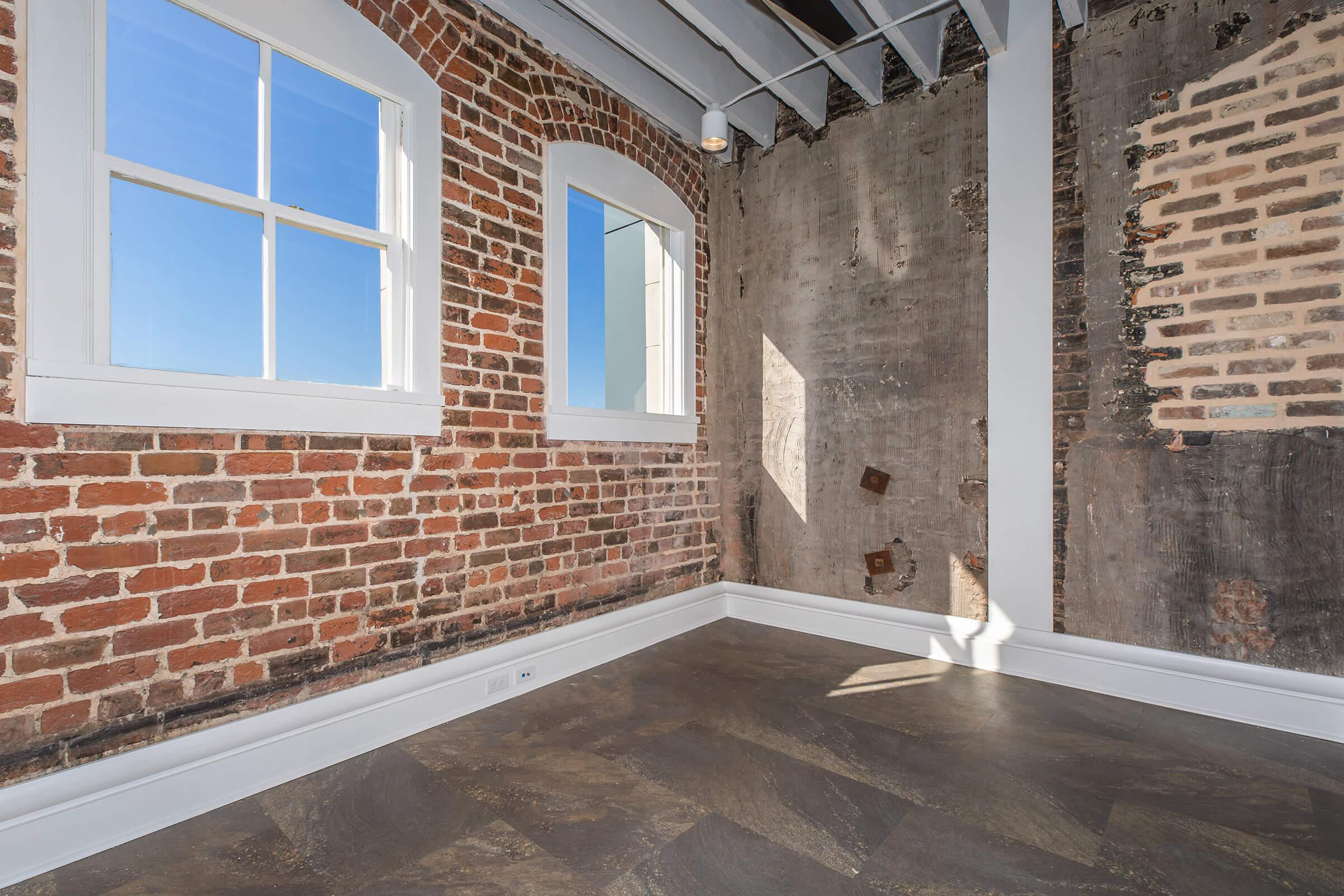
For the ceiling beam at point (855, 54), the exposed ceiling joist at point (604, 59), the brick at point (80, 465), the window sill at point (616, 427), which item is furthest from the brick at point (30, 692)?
the ceiling beam at point (855, 54)

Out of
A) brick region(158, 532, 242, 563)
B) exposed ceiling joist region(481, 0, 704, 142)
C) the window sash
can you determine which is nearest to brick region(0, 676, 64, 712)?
brick region(158, 532, 242, 563)

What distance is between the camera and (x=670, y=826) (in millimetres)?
1951

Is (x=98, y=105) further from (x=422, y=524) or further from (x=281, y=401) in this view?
(x=422, y=524)

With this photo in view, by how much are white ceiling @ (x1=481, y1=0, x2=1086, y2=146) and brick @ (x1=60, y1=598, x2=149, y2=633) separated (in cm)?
282

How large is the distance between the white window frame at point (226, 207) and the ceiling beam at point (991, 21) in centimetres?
252

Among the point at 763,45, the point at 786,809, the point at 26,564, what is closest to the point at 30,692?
the point at 26,564

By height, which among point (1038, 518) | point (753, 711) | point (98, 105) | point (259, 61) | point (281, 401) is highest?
point (259, 61)

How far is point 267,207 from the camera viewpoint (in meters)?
2.30

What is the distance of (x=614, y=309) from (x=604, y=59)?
53.1 inches

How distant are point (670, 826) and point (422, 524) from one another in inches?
60.1

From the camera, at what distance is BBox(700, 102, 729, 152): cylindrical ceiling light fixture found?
3414 mm

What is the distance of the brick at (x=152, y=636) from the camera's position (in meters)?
1.92

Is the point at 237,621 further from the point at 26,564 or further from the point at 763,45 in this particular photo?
the point at 763,45

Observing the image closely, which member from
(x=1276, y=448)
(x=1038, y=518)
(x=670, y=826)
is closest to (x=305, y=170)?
(x=670, y=826)
